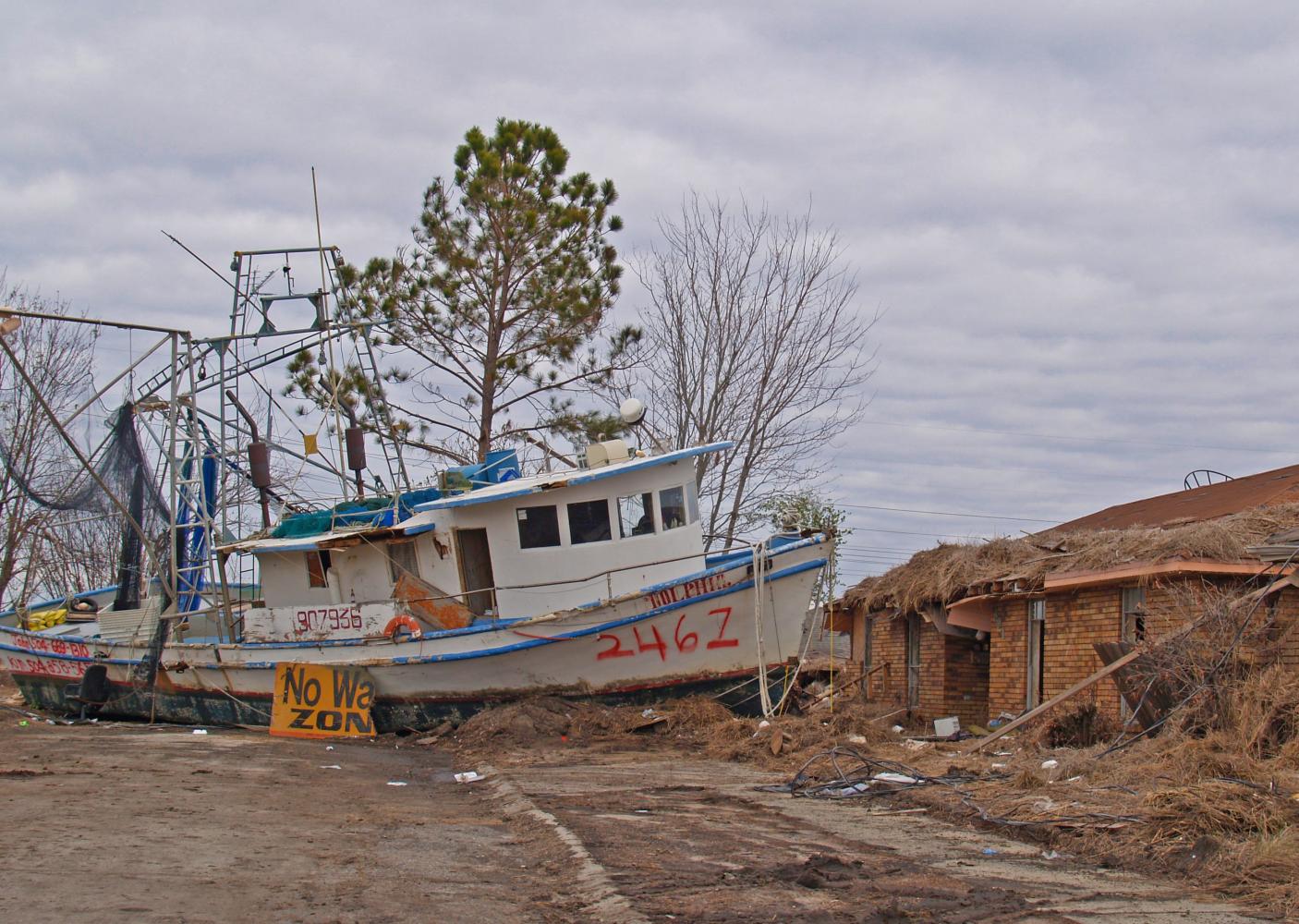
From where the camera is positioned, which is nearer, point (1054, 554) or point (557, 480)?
point (1054, 554)

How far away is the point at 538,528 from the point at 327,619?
3.85 meters

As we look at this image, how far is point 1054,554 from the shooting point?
48.7ft

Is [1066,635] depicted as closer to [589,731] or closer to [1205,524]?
[1205,524]

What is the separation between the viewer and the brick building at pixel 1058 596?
40.5 feet

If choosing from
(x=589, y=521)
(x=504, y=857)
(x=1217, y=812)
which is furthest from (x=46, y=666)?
(x=1217, y=812)

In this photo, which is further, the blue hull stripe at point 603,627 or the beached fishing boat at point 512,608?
the beached fishing boat at point 512,608

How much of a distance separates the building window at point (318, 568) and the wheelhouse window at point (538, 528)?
3.71 meters

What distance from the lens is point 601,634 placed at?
15828 mm

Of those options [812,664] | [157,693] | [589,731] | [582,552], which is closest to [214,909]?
[589,731]

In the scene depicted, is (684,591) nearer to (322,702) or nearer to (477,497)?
(477,497)

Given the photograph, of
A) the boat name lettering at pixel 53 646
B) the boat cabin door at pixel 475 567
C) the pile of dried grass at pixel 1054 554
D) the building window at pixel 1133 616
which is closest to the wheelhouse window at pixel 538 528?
the boat cabin door at pixel 475 567

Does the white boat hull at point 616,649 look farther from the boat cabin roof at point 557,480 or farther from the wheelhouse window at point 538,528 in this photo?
the boat cabin roof at point 557,480

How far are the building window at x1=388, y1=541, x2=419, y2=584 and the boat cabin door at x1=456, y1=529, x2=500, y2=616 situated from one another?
2.69 feet

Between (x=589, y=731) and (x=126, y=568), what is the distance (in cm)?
1033
